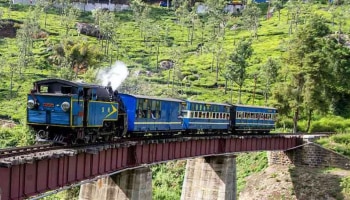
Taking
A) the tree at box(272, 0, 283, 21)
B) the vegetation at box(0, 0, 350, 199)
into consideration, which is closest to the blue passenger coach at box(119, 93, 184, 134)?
the vegetation at box(0, 0, 350, 199)

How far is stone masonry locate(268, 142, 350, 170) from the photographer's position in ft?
184

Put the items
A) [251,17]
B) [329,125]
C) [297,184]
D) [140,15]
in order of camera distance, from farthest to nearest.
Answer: [140,15] → [251,17] → [329,125] → [297,184]

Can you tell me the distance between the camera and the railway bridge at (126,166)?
2048 cm

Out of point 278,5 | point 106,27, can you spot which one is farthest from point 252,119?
point 278,5

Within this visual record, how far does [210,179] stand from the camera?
1858 inches

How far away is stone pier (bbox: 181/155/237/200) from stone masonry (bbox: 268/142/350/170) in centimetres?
1390

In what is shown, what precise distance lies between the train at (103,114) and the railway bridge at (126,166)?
132 centimetres

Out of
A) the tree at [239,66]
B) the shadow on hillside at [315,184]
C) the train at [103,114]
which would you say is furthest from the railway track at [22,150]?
the tree at [239,66]

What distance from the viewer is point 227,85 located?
101500mm

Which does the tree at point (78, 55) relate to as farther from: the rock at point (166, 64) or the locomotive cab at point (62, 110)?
the locomotive cab at point (62, 110)

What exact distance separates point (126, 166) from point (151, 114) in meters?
5.88

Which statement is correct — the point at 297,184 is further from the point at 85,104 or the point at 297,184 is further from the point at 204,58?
the point at 204,58

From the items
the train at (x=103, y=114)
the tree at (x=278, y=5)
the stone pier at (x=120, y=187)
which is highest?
the tree at (x=278, y=5)

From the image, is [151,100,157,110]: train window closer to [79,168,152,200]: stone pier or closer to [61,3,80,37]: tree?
[79,168,152,200]: stone pier
